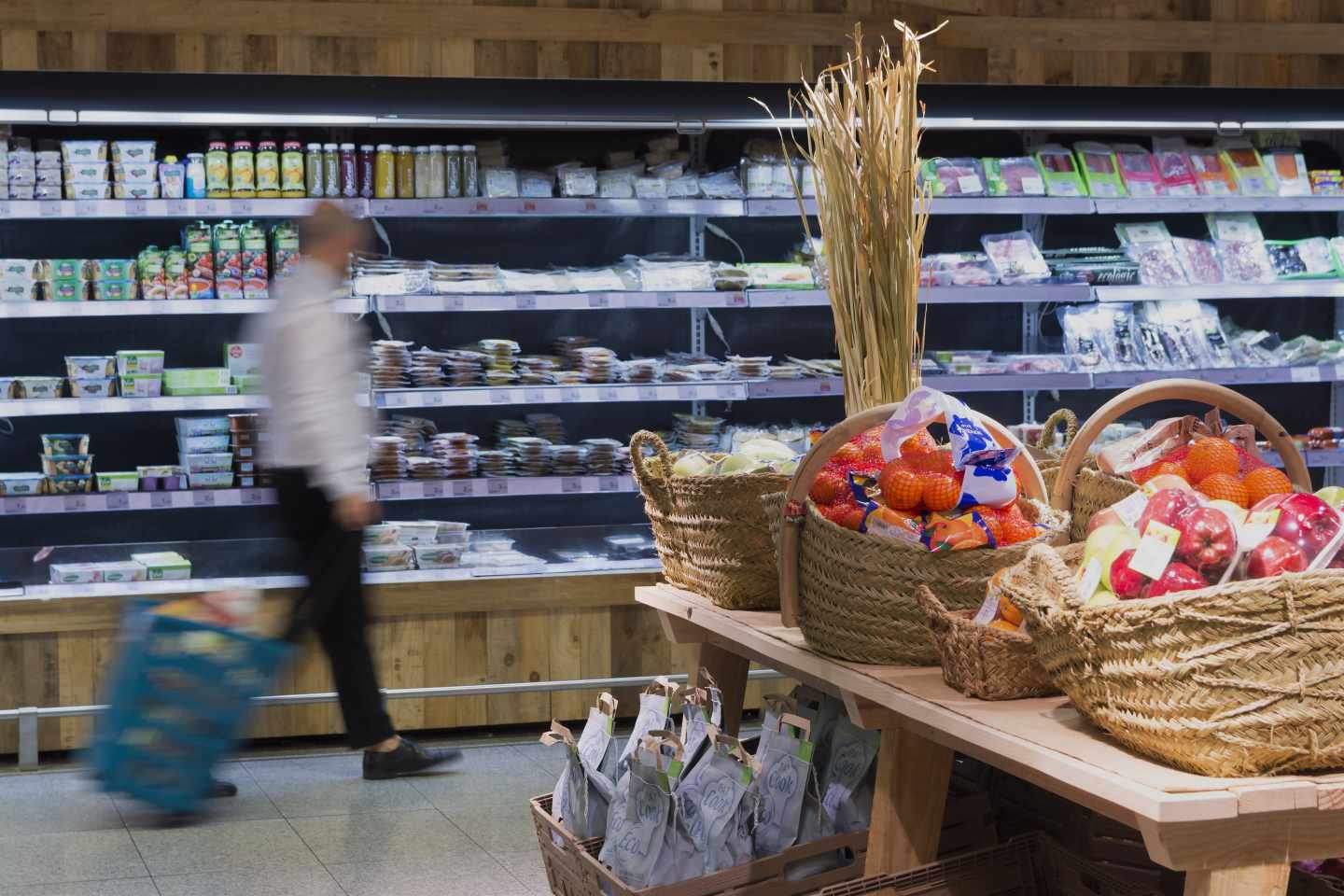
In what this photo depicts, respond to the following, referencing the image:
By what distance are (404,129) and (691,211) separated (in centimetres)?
105

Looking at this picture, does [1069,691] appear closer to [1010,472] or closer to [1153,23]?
[1010,472]

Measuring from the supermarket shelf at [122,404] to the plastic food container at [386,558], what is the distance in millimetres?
570

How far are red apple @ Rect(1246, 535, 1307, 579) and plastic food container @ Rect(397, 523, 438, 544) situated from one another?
11.6ft

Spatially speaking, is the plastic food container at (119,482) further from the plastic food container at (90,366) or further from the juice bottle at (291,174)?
the juice bottle at (291,174)

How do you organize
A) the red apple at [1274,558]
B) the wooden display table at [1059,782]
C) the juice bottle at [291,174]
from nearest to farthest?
the wooden display table at [1059,782] < the red apple at [1274,558] < the juice bottle at [291,174]

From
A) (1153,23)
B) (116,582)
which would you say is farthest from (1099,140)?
(116,582)

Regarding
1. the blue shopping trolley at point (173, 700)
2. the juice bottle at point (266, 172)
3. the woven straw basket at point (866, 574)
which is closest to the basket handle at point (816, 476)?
the woven straw basket at point (866, 574)

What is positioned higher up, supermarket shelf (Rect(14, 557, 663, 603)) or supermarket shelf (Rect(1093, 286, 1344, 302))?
supermarket shelf (Rect(1093, 286, 1344, 302))

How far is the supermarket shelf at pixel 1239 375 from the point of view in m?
5.37

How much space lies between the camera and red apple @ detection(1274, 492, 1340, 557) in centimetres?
175

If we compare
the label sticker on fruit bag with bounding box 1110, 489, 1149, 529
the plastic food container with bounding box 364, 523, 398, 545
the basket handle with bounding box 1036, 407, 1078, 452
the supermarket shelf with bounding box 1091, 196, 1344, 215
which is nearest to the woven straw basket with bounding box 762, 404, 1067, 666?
the label sticker on fruit bag with bounding box 1110, 489, 1149, 529

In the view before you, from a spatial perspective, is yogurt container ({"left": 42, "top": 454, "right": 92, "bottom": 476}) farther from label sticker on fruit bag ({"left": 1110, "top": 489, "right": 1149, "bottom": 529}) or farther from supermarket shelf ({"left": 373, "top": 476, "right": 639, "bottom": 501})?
label sticker on fruit bag ({"left": 1110, "top": 489, "right": 1149, "bottom": 529})

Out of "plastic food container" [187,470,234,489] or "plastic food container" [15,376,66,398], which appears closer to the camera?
"plastic food container" [15,376,66,398]

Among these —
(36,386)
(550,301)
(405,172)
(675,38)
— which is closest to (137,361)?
(36,386)
